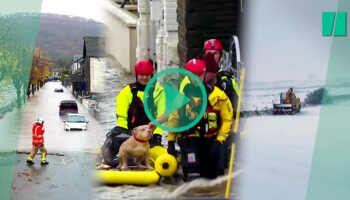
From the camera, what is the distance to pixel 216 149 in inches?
132

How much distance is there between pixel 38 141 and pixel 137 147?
40cm

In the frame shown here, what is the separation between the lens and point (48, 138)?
345 centimetres

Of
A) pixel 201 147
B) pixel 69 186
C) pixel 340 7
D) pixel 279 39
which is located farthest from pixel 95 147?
pixel 340 7

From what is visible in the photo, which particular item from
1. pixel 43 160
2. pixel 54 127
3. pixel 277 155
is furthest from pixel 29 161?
pixel 277 155

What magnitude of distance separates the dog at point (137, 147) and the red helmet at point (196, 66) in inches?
11.0

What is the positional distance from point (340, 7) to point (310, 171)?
0.67 metres

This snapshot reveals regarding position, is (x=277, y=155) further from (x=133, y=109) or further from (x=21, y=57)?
(x=21, y=57)

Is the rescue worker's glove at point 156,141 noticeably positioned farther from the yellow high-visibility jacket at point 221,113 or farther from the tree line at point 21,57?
the tree line at point 21,57

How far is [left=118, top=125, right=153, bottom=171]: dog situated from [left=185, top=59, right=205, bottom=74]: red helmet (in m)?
0.28

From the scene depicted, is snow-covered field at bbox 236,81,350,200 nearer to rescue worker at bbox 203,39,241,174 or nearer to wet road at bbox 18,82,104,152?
rescue worker at bbox 203,39,241,174

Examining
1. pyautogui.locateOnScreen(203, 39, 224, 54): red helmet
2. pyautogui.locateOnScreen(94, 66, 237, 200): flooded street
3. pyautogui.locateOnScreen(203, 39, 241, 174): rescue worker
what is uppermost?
pyautogui.locateOnScreen(203, 39, 224, 54): red helmet

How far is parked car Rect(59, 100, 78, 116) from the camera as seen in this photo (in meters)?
3.47

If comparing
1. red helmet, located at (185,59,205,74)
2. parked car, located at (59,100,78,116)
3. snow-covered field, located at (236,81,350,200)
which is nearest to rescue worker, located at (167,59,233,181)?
red helmet, located at (185,59,205,74)

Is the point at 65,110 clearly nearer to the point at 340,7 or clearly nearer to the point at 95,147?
the point at 95,147
